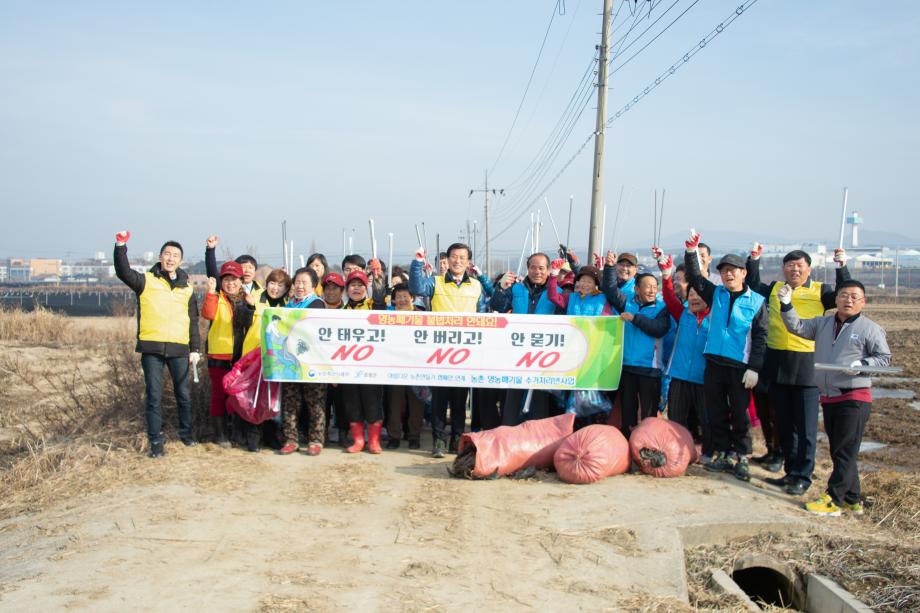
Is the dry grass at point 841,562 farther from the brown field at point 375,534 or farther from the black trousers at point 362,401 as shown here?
the black trousers at point 362,401

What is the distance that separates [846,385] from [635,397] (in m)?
2.13

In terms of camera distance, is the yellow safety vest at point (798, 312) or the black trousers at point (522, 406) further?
the black trousers at point (522, 406)

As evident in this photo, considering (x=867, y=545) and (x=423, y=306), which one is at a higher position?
(x=423, y=306)

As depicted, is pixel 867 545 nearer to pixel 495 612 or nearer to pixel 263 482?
pixel 495 612

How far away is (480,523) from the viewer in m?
6.10

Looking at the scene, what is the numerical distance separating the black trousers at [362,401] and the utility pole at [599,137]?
6523 millimetres

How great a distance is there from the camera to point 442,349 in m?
8.26

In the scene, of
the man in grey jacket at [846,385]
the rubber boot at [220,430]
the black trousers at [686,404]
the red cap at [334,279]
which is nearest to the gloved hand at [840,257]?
the man in grey jacket at [846,385]

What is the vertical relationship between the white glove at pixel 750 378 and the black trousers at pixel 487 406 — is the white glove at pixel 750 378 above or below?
above

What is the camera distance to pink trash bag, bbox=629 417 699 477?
24.1ft

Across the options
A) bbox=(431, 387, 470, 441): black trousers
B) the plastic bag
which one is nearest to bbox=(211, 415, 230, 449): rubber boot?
bbox=(431, 387, 470, 441): black trousers

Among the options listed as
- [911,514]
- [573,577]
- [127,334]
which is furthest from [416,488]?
[127,334]

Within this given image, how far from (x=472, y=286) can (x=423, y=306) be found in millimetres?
604

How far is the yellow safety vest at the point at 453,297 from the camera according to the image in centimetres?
840
